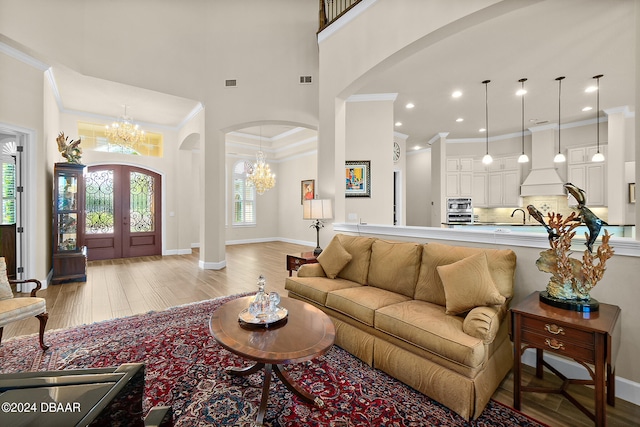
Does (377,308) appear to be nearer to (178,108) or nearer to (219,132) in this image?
(219,132)

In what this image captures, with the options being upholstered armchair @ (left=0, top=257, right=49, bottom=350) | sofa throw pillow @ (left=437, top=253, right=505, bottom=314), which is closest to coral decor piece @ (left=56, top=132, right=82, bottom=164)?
upholstered armchair @ (left=0, top=257, right=49, bottom=350)

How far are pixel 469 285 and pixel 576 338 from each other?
2.09 feet

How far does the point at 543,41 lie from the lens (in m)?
3.73

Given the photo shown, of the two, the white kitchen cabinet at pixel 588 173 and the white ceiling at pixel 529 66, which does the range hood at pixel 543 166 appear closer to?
the white kitchen cabinet at pixel 588 173

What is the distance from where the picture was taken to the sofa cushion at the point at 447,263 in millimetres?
→ 2328

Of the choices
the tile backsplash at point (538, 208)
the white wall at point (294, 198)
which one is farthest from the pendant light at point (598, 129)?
the white wall at point (294, 198)

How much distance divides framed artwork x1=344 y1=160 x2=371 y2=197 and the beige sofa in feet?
8.54

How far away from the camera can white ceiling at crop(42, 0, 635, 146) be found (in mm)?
3389

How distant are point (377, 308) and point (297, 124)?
14.6 ft

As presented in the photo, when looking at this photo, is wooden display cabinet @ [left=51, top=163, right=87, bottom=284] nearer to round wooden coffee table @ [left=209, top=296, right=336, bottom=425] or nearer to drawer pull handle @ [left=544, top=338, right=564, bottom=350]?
round wooden coffee table @ [left=209, top=296, right=336, bottom=425]

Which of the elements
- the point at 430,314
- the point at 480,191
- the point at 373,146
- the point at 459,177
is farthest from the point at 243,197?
the point at 430,314

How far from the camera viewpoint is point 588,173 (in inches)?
264

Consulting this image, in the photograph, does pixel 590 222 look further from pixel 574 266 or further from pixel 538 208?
pixel 538 208

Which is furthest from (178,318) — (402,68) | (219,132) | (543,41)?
(543,41)
